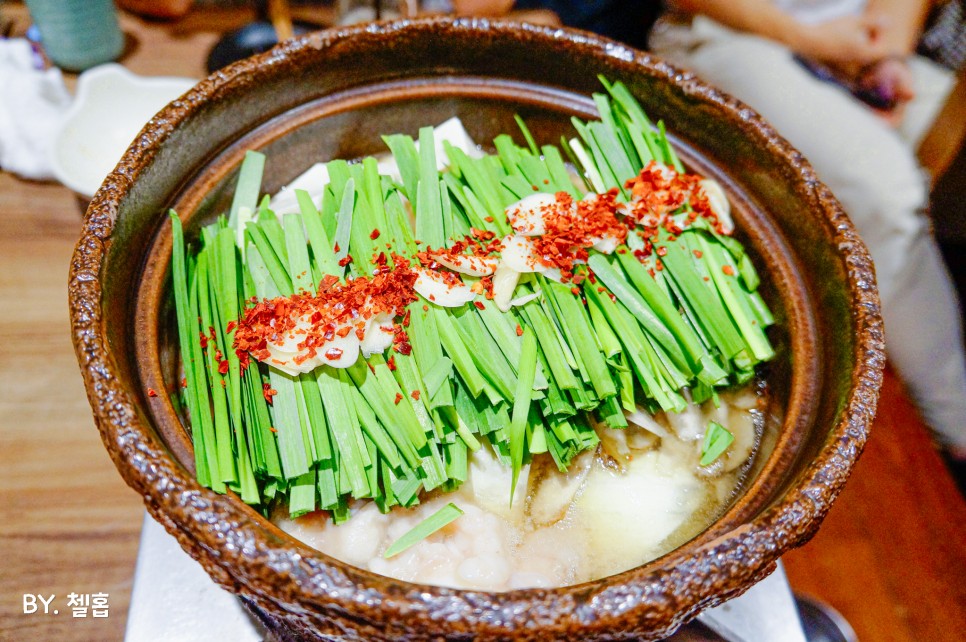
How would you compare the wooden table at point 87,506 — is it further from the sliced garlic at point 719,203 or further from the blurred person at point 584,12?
the blurred person at point 584,12

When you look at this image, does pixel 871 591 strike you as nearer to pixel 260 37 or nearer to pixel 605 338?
pixel 605 338

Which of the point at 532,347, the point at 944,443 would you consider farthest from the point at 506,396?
the point at 944,443

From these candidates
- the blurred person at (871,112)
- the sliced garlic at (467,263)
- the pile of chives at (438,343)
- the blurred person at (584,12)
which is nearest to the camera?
the pile of chives at (438,343)

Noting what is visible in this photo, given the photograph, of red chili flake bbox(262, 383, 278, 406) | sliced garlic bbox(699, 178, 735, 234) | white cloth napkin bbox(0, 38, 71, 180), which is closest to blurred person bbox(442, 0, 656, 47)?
sliced garlic bbox(699, 178, 735, 234)

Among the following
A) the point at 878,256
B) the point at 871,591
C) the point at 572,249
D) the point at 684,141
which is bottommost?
the point at 871,591

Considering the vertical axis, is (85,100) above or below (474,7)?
below

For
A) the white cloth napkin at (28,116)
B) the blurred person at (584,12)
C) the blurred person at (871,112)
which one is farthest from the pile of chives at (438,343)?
the blurred person at (871,112)
